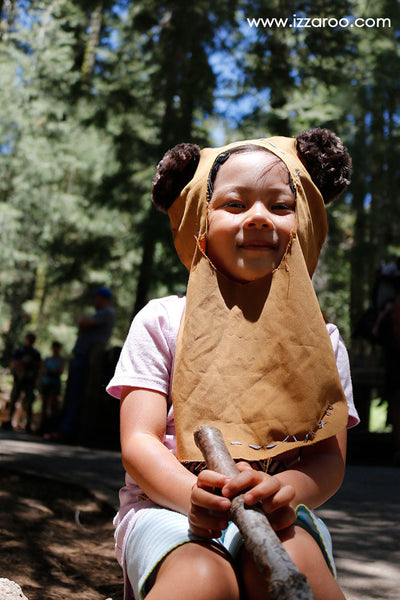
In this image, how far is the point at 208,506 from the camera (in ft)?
4.41

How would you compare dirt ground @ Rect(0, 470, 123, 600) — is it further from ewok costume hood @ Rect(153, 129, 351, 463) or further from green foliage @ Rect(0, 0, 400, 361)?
green foliage @ Rect(0, 0, 400, 361)

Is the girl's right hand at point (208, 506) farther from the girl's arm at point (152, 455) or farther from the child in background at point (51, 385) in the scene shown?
the child in background at point (51, 385)

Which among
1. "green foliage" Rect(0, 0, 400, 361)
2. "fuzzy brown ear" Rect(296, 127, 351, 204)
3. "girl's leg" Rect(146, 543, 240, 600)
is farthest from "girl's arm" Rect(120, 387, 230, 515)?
"green foliage" Rect(0, 0, 400, 361)

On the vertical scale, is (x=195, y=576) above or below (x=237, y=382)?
below

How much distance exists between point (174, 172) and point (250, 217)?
1.28ft

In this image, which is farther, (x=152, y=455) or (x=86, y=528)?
(x=86, y=528)

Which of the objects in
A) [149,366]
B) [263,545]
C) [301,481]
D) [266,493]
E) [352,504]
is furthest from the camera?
[352,504]

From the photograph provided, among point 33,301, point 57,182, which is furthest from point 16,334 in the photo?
point 57,182

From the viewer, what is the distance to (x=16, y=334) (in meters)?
17.4

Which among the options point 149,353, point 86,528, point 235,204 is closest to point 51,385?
point 86,528

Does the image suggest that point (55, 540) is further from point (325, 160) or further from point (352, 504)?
point (325, 160)

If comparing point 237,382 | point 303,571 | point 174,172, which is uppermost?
point 174,172

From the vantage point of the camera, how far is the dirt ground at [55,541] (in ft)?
8.51

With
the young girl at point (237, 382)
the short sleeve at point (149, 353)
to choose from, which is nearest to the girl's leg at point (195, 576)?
the young girl at point (237, 382)
